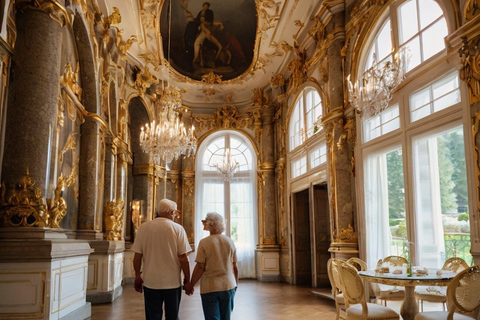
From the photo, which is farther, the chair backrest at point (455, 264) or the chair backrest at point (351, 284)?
the chair backrest at point (455, 264)

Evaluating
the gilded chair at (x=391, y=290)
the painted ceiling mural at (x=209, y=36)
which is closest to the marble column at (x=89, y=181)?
the painted ceiling mural at (x=209, y=36)

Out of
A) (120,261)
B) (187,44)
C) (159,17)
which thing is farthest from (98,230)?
(187,44)

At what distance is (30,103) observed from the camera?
197 inches

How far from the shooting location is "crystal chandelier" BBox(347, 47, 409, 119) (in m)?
5.53

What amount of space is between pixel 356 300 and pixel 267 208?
27.8ft

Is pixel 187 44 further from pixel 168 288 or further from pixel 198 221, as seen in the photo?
pixel 168 288

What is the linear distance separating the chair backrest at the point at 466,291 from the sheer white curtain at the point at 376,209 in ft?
10.2

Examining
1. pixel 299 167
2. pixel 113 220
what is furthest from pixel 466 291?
pixel 299 167

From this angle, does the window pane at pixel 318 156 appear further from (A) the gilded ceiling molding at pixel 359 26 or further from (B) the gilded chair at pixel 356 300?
(B) the gilded chair at pixel 356 300

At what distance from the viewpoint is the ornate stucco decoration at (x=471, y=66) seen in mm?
4875

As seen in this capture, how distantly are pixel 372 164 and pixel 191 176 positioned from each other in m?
7.47

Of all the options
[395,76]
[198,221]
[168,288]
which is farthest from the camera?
[198,221]

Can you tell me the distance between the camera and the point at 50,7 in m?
5.29

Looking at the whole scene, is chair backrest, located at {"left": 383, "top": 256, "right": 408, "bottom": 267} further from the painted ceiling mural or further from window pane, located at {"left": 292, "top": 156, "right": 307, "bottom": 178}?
the painted ceiling mural
